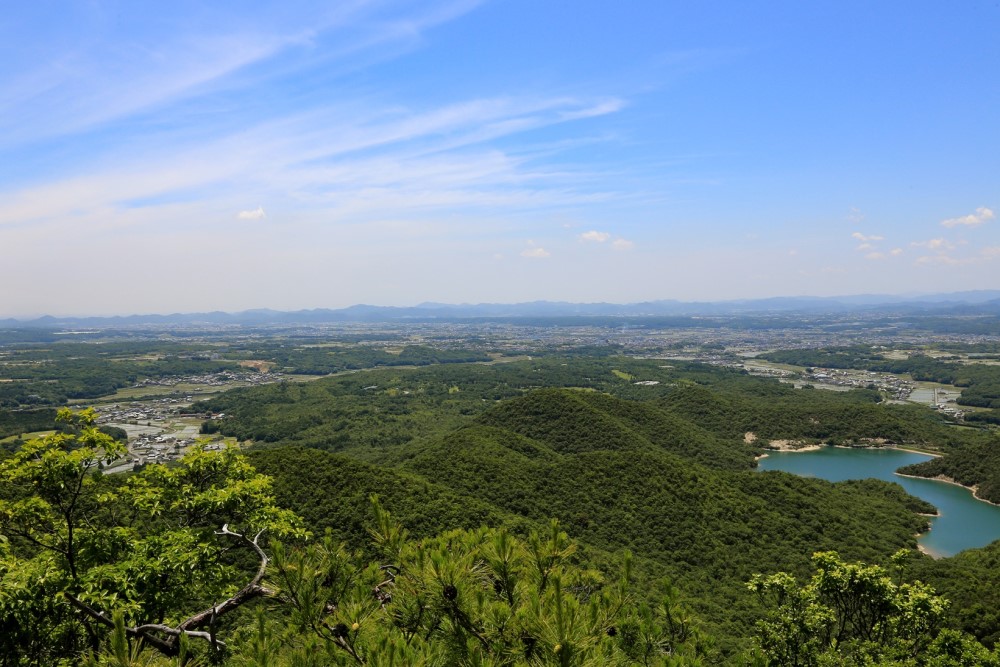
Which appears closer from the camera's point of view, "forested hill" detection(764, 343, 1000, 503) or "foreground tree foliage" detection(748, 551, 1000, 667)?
"foreground tree foliage" detection(748, 551, 1000, 667)

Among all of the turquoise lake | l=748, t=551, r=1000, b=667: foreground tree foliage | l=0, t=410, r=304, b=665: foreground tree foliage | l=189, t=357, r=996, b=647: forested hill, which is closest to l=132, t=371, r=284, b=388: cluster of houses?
l=189, t=357, r=996, b=647: forested hill

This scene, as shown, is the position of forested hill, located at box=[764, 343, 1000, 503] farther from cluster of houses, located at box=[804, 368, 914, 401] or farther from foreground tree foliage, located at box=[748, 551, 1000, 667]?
foreground tree foliage, located at box=[748, 551, 1000, 667]

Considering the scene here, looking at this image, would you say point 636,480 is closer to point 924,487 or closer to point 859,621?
point 859,621

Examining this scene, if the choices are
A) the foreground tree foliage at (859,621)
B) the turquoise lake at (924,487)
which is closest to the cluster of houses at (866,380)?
the turquoise lake at (924,487)

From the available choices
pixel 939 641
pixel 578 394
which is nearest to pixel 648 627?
pixel 939 641

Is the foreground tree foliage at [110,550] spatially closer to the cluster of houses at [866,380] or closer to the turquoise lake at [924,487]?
the turquoise lake at [924,487]

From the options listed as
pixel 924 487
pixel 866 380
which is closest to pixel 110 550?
pixel 924 487

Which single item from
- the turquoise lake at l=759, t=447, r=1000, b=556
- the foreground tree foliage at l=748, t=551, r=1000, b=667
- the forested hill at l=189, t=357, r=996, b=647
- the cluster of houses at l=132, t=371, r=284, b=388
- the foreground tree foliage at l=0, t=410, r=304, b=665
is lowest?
the turquoise lake at l=759, t=447, r=1000, b=556
